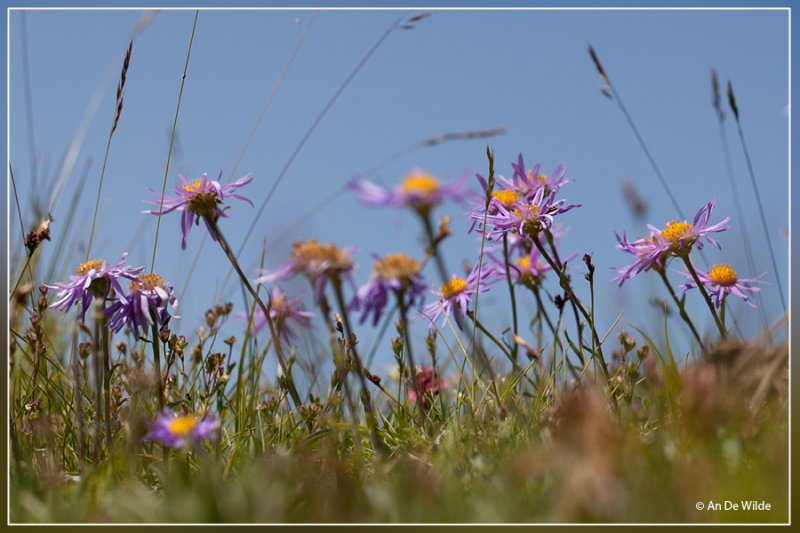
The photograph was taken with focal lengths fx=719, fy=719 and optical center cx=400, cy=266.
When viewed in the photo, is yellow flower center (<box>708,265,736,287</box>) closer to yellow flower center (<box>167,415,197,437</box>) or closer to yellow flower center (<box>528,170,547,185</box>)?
yellow flower center (<box>528,170,547,185</box>)

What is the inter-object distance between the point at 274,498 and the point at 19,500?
36.6 inches

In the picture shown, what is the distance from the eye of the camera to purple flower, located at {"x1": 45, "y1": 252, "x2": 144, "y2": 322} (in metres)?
2.44

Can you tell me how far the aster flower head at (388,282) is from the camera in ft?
5.32

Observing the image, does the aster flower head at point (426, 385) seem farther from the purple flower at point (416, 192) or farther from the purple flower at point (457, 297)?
the purple flower at point (416, 192)

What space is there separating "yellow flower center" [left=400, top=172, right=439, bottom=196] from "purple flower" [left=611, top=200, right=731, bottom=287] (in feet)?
4.60

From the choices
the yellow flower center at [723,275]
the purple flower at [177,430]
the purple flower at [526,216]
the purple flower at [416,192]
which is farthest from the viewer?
the yellow flower center at [723,275]

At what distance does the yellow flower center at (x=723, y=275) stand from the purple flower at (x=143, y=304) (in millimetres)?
2086

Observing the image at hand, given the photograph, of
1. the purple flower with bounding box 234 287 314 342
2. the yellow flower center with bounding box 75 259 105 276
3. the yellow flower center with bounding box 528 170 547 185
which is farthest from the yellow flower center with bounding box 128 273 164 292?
the yellow flower center with bounding box 528 170 547 185

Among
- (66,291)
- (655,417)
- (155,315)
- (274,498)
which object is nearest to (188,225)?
(155,315)

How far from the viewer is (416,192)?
4.53 feet

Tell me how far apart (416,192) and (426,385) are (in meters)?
1.92

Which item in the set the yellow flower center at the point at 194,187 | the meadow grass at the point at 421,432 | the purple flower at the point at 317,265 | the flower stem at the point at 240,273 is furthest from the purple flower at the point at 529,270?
the purple flower at the point at 317,265

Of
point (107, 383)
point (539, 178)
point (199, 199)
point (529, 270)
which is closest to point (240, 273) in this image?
point (199, 199)

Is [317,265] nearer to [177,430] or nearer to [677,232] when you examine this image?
[177,430]
